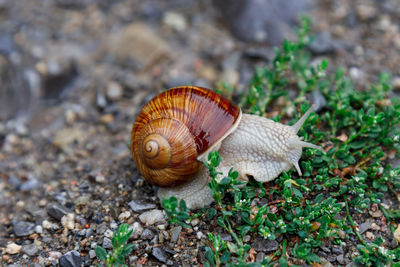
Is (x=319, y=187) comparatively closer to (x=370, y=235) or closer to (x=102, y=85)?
(x=370, y=235)

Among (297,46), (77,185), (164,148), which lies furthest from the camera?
(297,46)

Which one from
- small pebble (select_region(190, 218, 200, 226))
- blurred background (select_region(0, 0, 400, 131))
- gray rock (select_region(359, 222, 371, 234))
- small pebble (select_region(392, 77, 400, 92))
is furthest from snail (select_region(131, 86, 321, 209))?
small pebble (select_region(392, 77, 400, 92))

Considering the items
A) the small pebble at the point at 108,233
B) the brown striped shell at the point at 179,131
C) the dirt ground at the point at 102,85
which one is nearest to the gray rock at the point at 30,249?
the dirt ground at the point at 102,85

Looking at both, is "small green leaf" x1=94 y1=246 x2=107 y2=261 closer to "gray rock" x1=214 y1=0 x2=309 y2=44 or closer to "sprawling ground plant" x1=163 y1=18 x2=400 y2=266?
"sprawling ground plant" x1=163 y1=18 x2=400 y2=266

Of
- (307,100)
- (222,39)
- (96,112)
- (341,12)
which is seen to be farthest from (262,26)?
(96,112)

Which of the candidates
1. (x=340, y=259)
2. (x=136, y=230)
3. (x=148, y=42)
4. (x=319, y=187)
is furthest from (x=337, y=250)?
(x=148, y=42)

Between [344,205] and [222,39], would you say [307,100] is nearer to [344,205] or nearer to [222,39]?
[344,205]
